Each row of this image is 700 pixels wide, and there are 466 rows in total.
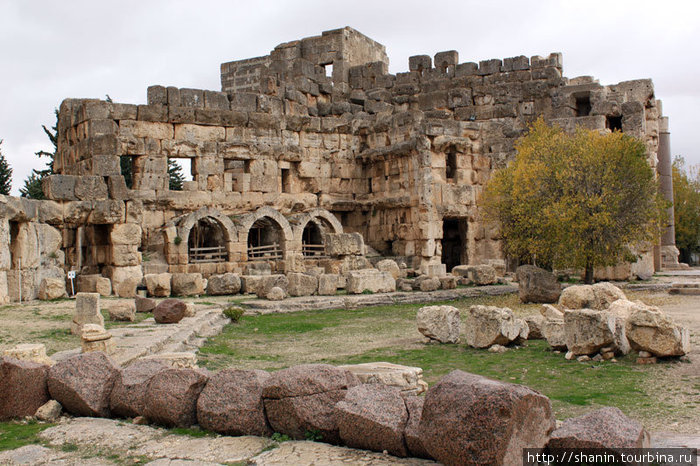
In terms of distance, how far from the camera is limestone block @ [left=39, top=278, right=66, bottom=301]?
15336 millimetres

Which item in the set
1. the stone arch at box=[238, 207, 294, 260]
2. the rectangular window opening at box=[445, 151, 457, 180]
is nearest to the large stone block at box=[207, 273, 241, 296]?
the stone arch at box=[238, 207, 294, 260]

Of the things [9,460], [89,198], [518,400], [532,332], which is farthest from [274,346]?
[89,198]

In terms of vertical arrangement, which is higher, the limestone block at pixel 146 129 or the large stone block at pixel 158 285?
the limestone block at pixel 146 129

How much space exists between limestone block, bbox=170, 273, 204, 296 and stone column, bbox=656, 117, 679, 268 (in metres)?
19.8

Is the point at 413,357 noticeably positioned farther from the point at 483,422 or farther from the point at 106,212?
the point at 106,212

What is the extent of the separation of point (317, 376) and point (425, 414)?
1166 mm

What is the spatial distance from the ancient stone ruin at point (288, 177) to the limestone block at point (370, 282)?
671mm

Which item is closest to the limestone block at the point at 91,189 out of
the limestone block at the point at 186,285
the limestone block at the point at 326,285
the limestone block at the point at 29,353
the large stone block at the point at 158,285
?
the large stone block at the point at 158,285

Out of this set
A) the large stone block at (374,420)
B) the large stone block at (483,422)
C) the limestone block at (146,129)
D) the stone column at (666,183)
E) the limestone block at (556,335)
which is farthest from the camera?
the stone column at (666,183)

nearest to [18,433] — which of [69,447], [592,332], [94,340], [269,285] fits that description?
[69,447]

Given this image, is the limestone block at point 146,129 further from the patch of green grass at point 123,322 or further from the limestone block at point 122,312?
the limestone block at point 122,312

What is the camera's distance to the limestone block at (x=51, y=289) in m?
15.3

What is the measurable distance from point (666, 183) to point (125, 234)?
21825 millimetres

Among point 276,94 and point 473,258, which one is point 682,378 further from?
point 276,94
